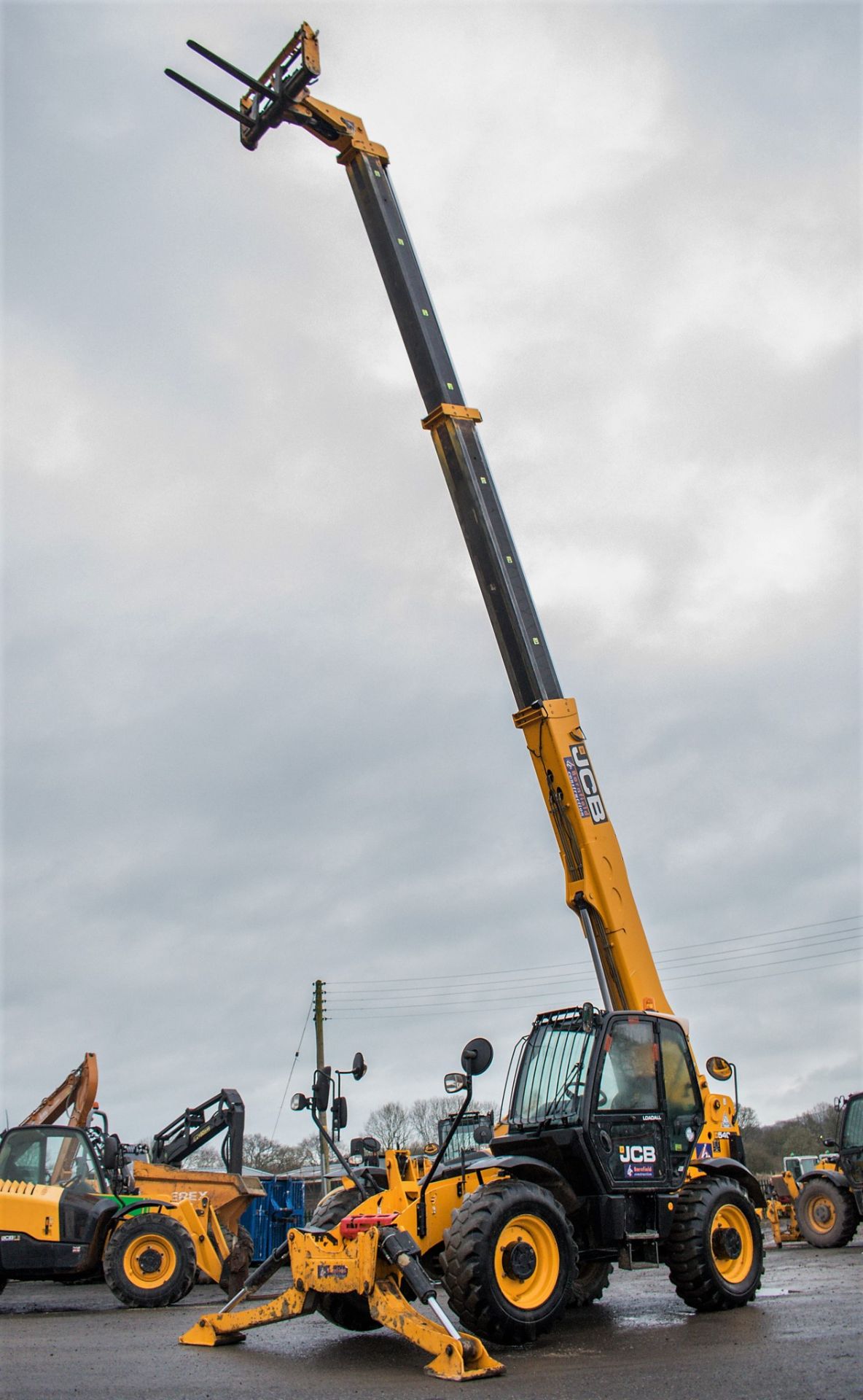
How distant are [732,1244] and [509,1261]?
2808 millimetres

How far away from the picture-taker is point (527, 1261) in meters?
8.19

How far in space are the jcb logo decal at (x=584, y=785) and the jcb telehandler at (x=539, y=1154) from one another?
0.02m

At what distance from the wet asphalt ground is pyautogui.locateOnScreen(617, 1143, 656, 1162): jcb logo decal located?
123 cm

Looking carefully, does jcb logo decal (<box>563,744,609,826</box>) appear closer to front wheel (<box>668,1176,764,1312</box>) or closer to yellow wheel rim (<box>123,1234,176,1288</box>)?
front wheel (<box>668,1176,764,1312</box>)

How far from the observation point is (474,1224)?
797 cm

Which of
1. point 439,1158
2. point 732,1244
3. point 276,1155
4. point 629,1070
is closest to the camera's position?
point 439,1158

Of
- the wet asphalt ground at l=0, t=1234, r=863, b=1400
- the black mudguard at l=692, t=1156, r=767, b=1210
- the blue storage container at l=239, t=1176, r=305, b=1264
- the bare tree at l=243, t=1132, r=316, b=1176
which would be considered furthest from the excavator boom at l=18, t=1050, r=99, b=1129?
the bare tree at l=243, t=1132, r=316, b=1176

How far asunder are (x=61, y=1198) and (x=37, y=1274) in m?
0.79

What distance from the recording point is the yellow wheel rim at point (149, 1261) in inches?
487

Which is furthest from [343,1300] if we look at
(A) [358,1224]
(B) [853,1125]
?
(B) [853,1125]

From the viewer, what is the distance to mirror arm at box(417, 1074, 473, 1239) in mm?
7906

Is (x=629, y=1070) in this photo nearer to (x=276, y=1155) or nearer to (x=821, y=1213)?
(x=821, y=1213)

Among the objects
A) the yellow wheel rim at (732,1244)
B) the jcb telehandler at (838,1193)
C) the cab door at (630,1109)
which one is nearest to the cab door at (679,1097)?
the cab door at (630,1109)

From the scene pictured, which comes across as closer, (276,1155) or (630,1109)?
(630,1109)
